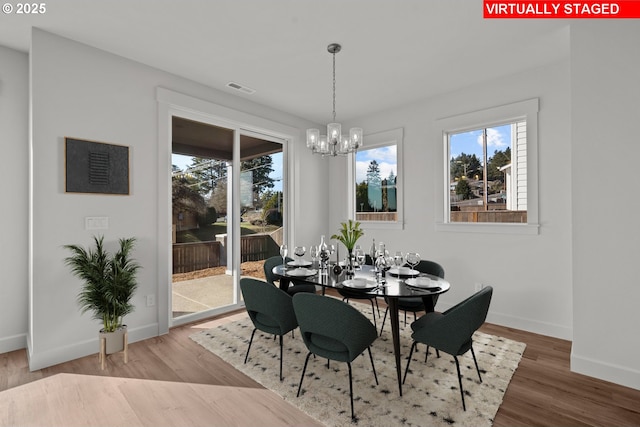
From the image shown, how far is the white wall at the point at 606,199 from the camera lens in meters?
2.28

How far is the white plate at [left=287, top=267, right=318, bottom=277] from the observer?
2807 millimetres

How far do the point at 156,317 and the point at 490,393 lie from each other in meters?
3.19

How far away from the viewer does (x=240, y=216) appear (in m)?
4.19

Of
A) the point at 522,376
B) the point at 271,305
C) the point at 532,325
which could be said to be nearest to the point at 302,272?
the point at 271,305

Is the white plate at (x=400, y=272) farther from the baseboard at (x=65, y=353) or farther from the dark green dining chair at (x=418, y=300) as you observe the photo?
the baseboard at (x=65, y=353)

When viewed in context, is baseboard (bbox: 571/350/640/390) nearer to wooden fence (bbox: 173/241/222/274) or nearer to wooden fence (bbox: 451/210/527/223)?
wooden fence (bbox: 451/210/527/223)

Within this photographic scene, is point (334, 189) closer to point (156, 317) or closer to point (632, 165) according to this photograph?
point (156, 317)

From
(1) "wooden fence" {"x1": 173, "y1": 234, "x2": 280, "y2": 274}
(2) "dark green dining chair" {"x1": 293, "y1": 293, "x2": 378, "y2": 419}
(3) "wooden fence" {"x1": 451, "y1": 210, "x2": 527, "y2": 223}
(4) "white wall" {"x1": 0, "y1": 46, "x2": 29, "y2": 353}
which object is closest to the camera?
Result: (2) "dark green dining chair" {"x1": 293, "y1": 293, "x2": 378, "y2": 419}

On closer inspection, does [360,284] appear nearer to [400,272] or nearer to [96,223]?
[400,272]

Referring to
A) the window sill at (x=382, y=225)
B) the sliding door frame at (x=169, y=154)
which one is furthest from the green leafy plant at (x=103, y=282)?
the window sill at (x=382, y=225)

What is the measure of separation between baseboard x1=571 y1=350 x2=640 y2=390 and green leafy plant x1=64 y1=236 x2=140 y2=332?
3.84 metres

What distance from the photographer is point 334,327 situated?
1936mm

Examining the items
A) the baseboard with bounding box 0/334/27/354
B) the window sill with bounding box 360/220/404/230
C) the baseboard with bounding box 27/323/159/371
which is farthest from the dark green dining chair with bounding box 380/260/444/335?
the baseboard with bounding box 0/334/27/354

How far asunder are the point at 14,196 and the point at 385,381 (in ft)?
12.4
